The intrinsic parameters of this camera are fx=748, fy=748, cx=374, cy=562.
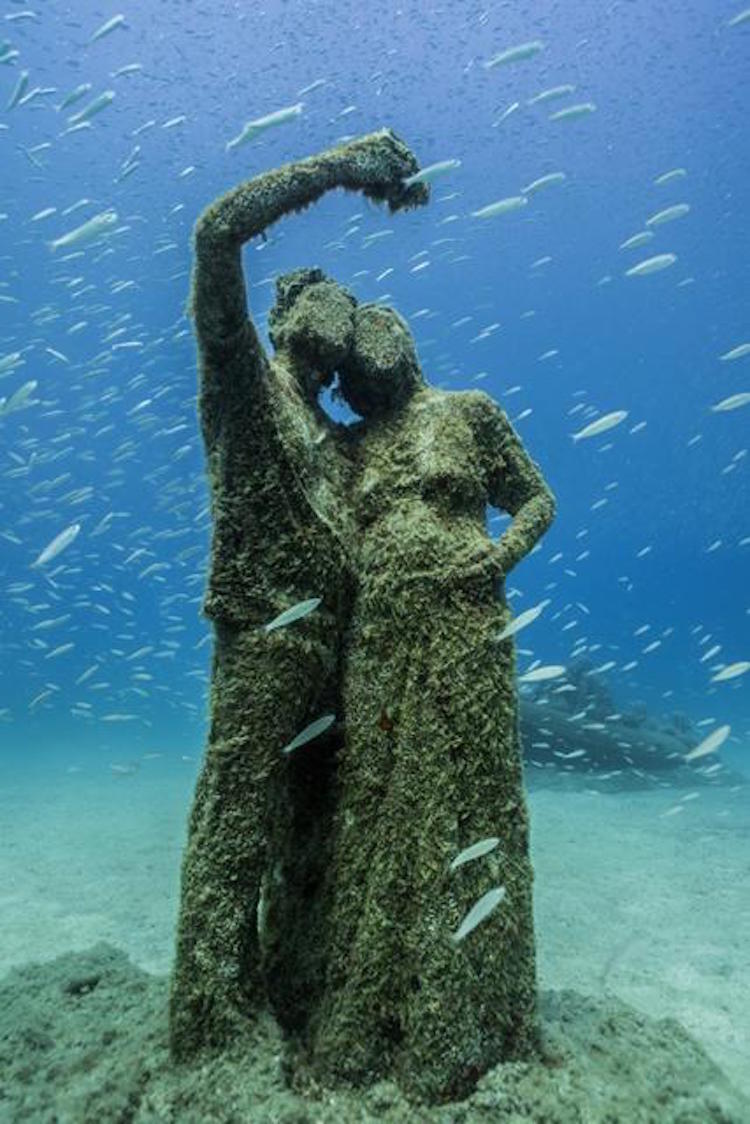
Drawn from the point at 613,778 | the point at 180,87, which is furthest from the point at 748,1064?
the point at 180,87

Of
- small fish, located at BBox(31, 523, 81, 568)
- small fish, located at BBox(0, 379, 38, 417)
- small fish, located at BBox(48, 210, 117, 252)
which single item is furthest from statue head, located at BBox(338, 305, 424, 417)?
small fish, located at BBox(0, 379, 38, 417)

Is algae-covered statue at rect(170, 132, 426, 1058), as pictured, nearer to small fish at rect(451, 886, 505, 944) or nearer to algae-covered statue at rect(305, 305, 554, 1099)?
algae-covered statue at rect(305, 305, 554, 1099)

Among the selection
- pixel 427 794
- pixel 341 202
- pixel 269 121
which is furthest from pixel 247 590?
pixel 341 202

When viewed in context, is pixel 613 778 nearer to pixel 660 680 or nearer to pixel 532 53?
pixel 532 53

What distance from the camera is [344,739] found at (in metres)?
4.01

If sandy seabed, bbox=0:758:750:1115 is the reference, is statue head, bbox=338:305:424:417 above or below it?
above

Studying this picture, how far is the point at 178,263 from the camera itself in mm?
48812

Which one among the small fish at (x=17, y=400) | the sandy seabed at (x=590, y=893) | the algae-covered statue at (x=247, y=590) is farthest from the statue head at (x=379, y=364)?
the sandy seabed at (x=590, y=893)

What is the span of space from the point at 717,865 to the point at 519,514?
8.77m

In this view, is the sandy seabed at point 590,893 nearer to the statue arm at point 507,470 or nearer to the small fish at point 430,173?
the statue arm at point 507,470

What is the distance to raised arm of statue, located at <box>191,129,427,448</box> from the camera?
3.58m

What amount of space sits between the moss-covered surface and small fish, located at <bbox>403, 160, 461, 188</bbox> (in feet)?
14.5

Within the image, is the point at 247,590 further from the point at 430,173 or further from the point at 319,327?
the point at 430,173

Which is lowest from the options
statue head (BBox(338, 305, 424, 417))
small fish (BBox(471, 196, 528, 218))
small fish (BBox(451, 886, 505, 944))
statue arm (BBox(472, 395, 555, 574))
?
small fish (BBox(451, 886, 505, 944))
